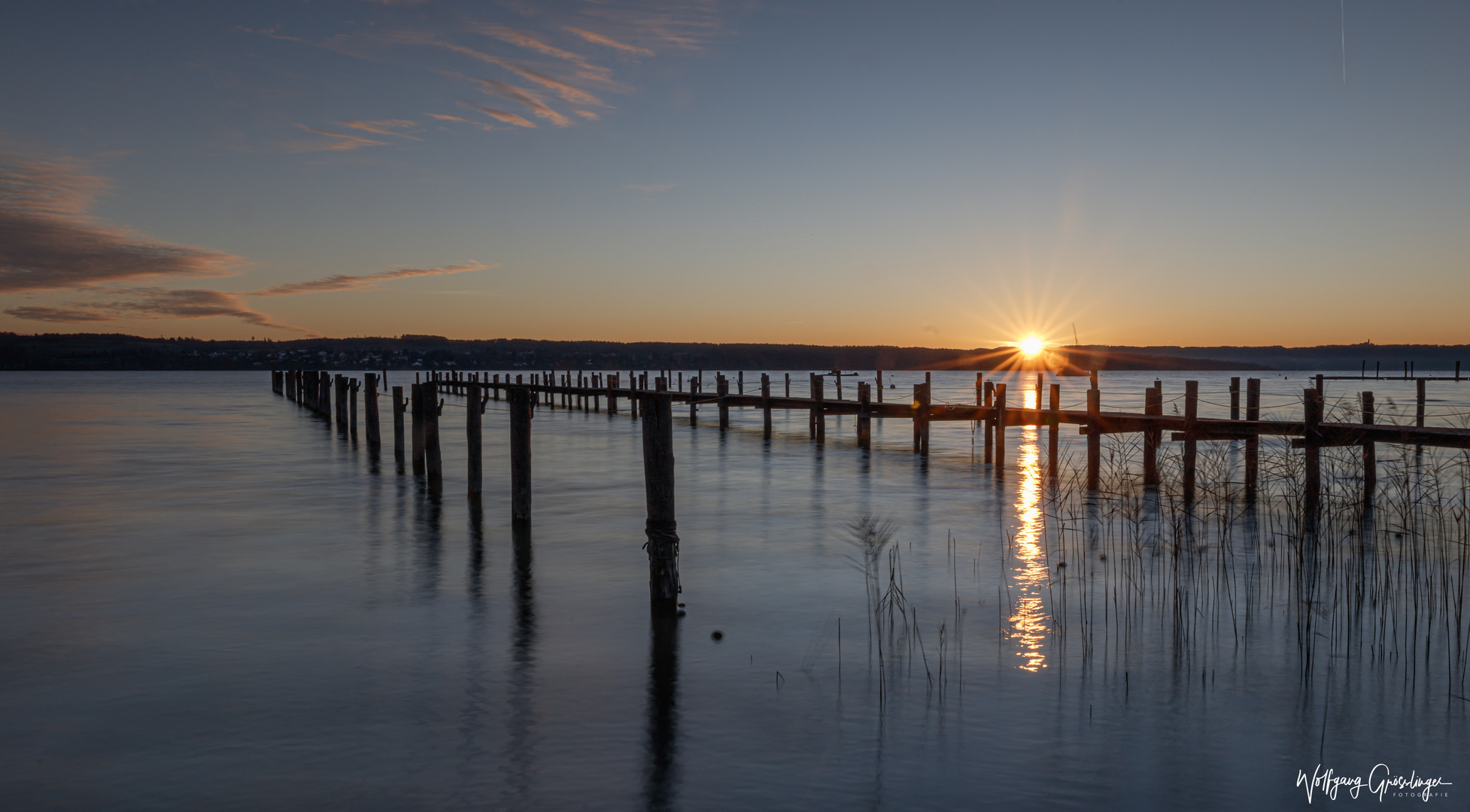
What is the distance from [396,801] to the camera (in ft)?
22.3

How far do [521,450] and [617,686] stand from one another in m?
8.86

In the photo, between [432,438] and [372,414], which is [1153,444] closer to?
[432,438]

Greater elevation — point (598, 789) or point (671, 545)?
point (671, 545)

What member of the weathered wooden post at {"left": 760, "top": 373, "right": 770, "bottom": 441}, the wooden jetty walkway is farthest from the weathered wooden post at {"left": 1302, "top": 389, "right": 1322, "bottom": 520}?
the weathered wooden post at {"left": 760, "top": 373, "right": 770, "bottom": 441}

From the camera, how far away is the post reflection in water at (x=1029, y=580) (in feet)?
32.9

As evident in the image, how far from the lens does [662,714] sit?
842cm

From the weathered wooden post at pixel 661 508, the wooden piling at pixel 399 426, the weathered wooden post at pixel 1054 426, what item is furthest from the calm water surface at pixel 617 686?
the wooden piling at pixel 399 426

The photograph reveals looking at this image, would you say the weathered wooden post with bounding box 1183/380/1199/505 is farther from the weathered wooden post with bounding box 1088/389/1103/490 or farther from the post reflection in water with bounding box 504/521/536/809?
the post reflection in water with bounding box 504/521/536/809

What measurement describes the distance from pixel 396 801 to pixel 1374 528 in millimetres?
16964

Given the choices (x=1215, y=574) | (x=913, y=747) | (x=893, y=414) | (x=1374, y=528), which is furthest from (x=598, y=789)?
(x=893, y=414)

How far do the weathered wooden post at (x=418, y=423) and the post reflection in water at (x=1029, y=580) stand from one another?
12944mm

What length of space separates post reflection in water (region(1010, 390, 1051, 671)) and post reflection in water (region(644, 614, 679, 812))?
3.39 metres

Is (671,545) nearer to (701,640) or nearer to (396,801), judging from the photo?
(701,640)

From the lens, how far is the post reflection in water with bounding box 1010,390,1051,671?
10039 mm
